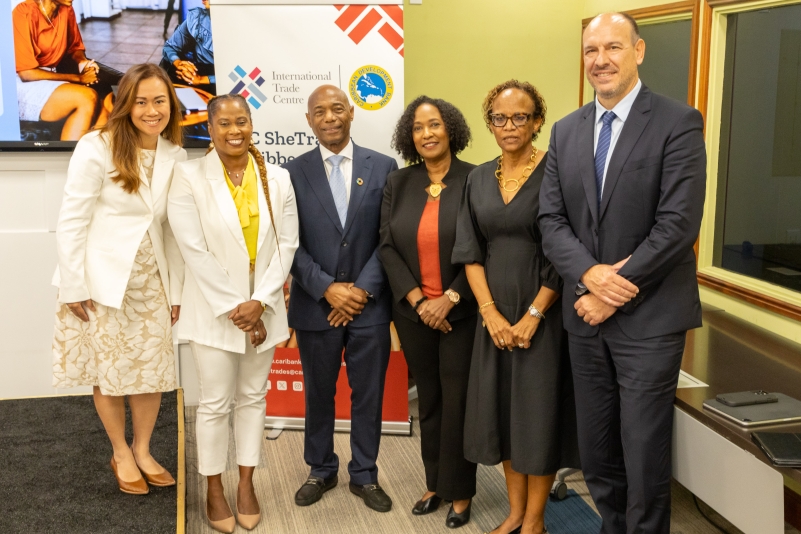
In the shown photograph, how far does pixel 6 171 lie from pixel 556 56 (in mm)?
3376

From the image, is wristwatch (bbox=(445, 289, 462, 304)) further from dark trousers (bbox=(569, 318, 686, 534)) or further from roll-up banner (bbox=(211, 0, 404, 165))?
roll-up banner (bbox=(211, 0, 404, 165))

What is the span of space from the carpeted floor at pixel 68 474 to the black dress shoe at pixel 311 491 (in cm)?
54

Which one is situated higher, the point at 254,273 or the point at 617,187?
the point at 617,187

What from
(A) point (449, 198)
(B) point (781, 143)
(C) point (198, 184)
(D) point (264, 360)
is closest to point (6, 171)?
(C) point (198, 184)

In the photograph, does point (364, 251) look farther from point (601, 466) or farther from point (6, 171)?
point (6, 171)

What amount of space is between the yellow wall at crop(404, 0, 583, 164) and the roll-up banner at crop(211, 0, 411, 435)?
31.2 inches

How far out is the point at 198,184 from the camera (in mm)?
2764

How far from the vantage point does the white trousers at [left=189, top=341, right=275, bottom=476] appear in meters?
2.83

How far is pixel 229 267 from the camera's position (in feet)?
9.14

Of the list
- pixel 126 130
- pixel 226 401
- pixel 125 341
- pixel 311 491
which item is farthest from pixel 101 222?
pixel 311 491

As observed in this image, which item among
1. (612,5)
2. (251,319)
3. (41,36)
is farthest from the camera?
(612,5)

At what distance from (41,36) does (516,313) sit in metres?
3.03

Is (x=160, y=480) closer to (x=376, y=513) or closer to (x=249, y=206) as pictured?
(x=376, y=513)

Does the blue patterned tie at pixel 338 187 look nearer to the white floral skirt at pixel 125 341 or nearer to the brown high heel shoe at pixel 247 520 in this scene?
the white floral skirt at pixel 125 341
